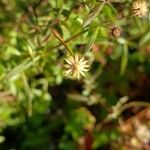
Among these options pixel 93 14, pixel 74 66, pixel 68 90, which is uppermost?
pixel 68 90

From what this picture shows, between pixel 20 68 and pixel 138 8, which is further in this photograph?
pixel 20 68

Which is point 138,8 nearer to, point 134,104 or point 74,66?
point 74,66

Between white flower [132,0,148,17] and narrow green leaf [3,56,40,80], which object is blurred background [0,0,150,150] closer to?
narrow green leaf [3,56,40,80]

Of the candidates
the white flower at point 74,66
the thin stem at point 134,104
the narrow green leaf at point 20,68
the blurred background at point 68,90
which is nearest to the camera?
the white flower at point 74,66

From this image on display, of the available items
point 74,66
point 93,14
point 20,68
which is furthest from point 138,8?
point 20,68

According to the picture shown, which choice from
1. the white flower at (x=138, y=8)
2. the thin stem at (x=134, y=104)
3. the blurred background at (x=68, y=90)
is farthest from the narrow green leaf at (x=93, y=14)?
the thin stem at (x=134, y=104)

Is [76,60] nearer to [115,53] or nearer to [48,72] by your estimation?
[48,72]

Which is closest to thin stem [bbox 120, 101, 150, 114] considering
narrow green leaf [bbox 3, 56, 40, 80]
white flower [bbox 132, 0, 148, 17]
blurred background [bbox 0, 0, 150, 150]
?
blurred background [bbox 0, 0, 150, 150]

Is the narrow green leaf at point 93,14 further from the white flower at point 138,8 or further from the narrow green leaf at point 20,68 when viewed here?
the narrow green leaf at point 20,68
